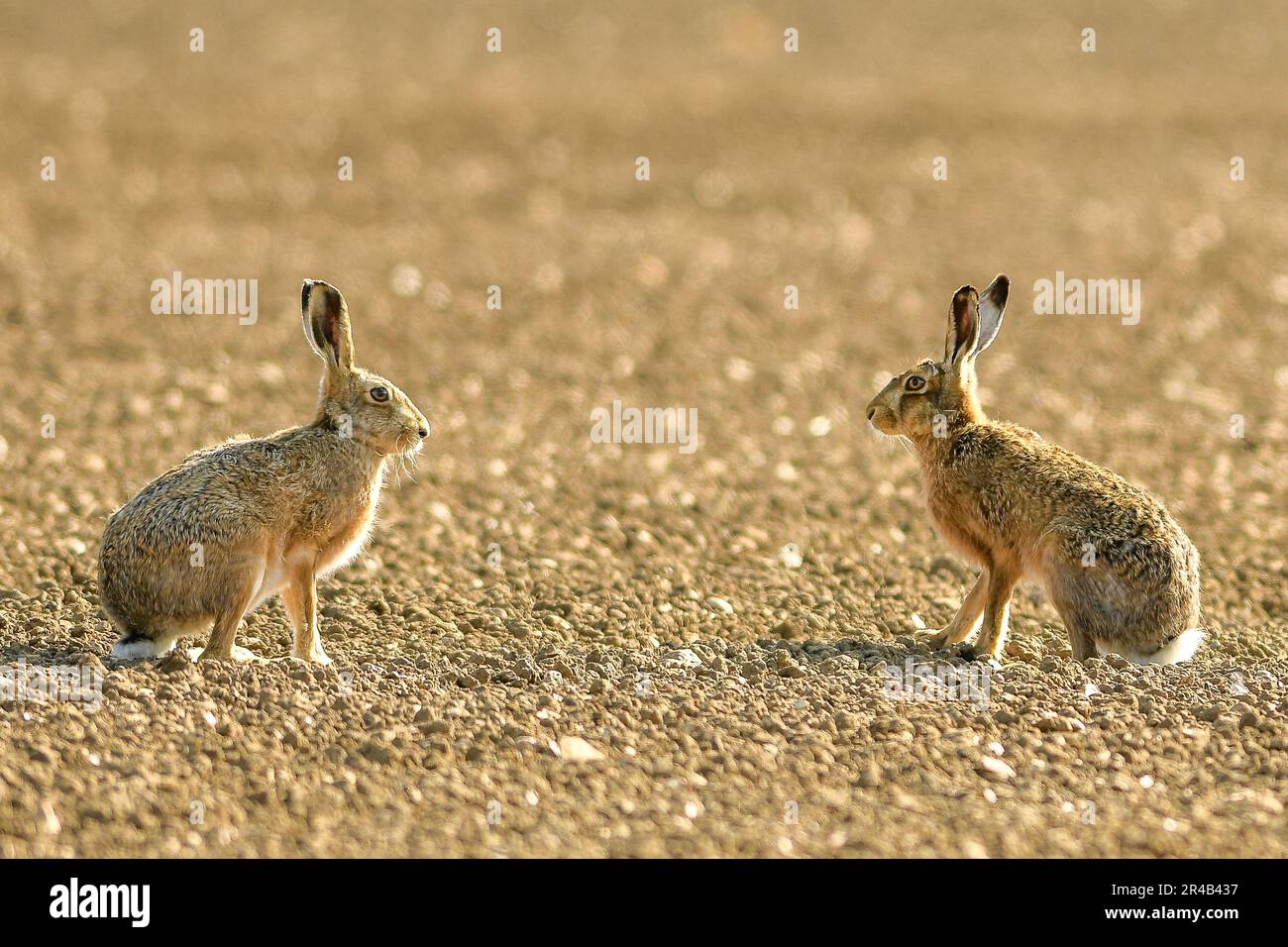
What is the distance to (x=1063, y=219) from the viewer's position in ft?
64.2

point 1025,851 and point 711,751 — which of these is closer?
point 1025,851

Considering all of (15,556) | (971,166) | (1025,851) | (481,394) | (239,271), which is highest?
(971,166)

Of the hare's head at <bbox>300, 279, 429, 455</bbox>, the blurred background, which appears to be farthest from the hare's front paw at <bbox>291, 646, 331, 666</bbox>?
the blurred background

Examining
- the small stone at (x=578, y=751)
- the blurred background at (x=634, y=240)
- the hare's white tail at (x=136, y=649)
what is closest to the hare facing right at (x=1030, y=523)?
the blurred background at (x=634, y=240)

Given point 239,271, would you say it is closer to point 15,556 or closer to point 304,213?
point 304,213

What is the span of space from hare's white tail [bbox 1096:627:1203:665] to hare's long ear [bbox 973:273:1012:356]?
1695mm

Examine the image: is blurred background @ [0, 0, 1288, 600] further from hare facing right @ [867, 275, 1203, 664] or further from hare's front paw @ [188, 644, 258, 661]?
hare facing right @ [867, 275, 1203, 664]

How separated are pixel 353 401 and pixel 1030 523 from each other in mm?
3393

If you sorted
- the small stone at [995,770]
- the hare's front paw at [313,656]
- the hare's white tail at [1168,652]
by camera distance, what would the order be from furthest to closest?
the hare's white tail at [1168,652] → the hare's front paw at [313,656] → the small stone at [995,770]

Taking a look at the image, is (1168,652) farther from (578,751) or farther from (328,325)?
(328,325)

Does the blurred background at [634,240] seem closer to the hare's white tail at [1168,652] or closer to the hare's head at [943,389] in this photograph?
the hare's head at [943,389]

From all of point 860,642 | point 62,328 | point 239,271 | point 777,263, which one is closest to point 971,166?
point 777,263

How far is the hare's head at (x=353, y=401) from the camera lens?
8.14 meters

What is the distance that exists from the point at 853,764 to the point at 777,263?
1134cm
